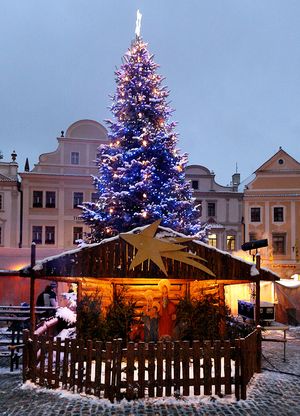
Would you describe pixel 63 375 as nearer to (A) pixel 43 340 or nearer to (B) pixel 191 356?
(A) pixel 43 340

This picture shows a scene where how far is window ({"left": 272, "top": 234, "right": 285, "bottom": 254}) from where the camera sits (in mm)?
36188

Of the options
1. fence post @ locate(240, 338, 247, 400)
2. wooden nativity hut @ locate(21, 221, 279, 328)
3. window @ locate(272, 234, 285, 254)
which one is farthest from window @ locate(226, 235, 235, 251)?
fence post @ locate(240, 338, 247, 400)

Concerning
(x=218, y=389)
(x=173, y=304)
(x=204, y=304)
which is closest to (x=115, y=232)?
(x=173, y=304)

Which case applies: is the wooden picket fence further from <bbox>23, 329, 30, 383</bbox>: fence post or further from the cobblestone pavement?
<bbox>23, 329, 30, 383</bbox>: fence post

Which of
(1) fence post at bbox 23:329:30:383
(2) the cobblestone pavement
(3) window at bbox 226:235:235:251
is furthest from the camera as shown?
(3) window at bbox 226:235:235:251

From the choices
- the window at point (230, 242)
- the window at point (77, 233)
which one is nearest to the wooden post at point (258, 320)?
the window at point (77, 233)

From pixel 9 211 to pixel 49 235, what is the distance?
362 cm

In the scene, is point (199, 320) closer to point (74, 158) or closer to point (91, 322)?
point (91, 322)

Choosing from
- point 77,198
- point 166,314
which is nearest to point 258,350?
point 166,314

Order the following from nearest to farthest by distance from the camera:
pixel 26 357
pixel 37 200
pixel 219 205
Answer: pixel 26 357 → pixel 37 200 → pixel 219 205

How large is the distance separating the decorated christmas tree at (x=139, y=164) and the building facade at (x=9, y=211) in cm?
1798

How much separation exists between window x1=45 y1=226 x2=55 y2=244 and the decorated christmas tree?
1739cm

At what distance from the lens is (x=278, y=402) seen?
7.95 metres

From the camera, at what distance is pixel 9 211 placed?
32.8m
